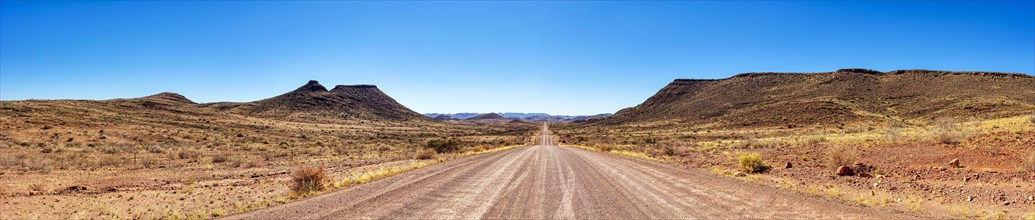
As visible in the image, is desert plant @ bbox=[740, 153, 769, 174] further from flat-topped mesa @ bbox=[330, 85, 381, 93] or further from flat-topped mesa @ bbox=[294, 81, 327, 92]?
flat-topped mesa @ bbox=[330, 85, 381, 93]

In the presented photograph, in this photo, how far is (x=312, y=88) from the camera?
475 feet

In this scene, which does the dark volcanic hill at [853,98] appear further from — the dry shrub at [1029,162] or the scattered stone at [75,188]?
the scattered stone at [75,188]

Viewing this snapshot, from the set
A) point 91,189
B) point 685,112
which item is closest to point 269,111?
point 685,112

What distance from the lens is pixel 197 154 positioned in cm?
2925

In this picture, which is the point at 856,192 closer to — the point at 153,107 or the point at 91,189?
the point at 91,189

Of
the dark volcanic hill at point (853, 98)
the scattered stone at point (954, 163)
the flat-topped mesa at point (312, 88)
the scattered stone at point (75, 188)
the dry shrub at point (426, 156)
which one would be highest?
the flat-topped mesa at point (312, 88)

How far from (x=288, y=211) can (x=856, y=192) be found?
1367cm

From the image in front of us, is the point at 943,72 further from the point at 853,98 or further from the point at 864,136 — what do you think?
the point at 864,136

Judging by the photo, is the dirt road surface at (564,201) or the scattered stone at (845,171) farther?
the scattered stone at (845,171)

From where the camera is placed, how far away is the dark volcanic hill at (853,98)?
60.8m

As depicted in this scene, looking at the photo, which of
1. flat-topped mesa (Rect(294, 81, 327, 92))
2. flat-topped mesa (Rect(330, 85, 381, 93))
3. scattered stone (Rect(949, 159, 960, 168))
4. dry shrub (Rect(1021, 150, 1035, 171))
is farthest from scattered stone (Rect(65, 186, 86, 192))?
flat-topped mesa (Rect(330, 85, 381, 93))

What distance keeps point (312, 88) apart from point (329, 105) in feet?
60.7

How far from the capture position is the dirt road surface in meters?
9.09

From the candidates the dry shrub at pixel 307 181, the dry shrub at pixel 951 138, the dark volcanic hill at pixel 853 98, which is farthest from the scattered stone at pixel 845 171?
the dark volcanic hill at pixel 853 98
